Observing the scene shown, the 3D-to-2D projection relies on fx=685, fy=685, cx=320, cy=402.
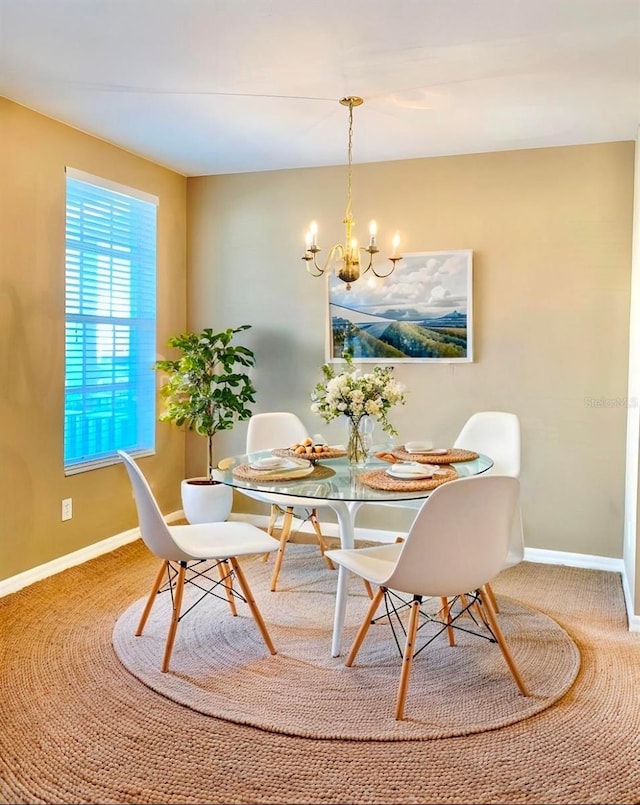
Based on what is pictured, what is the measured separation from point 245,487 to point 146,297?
2284 mm

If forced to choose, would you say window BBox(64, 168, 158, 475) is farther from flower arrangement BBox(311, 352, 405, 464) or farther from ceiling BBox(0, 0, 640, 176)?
flower arrangement BBox(311, 352, 405, 464)

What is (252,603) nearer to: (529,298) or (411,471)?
(411,471)

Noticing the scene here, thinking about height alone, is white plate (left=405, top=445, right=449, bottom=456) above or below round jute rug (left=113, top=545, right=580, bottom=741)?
above

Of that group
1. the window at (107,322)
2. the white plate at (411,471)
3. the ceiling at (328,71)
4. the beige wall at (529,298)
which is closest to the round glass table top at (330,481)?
the white plate at (411,471)

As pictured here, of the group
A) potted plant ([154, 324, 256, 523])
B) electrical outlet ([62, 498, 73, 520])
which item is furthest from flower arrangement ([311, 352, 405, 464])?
electrical outlet ([62, 498, 73, 520])

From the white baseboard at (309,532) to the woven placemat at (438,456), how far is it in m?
0.99

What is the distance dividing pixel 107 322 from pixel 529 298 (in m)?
2.53

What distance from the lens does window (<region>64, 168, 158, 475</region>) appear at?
153 inches

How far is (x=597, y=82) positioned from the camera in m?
2.98

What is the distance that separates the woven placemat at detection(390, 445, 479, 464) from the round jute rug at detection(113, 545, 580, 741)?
74 cm

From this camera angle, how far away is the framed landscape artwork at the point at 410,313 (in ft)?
13.6

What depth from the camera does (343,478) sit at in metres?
2.85

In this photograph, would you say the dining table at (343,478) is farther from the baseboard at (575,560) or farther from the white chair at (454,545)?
the baseboard at (575,560)

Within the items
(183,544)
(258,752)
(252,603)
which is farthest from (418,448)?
(258,752)
